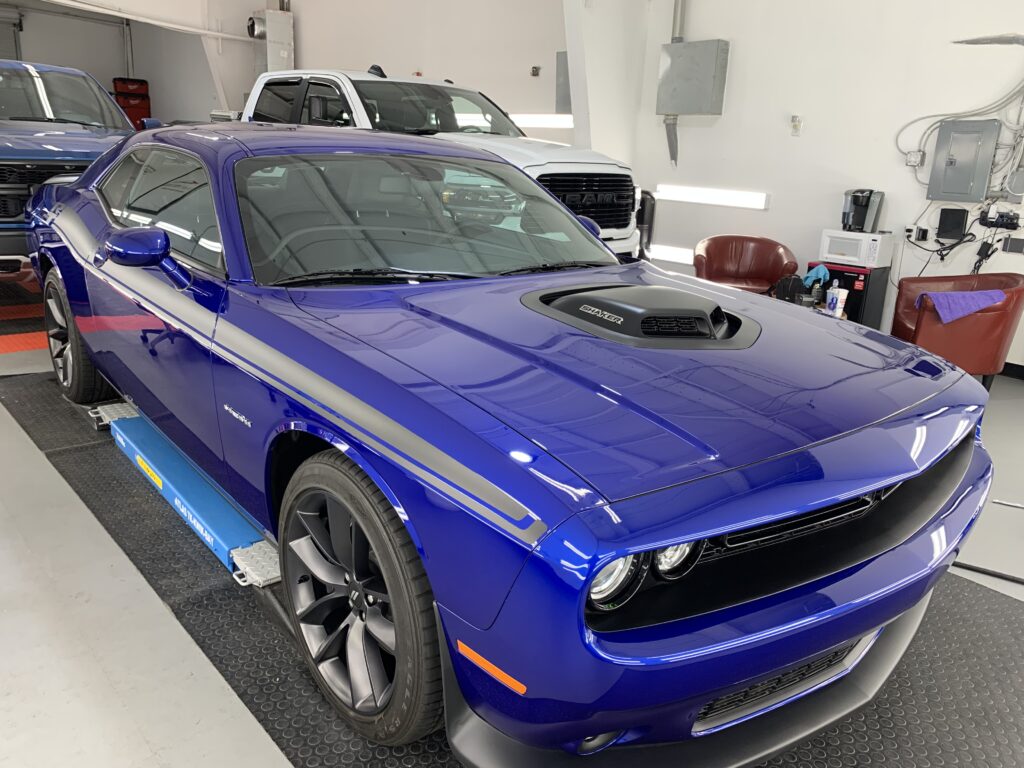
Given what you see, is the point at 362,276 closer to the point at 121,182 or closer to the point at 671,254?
the point at 121,182

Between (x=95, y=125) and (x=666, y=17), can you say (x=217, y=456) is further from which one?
(x=666, y=17)

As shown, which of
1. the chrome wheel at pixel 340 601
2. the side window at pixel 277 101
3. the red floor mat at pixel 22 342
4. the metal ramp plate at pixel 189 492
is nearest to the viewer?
the chrome wheel at pixel 340 601

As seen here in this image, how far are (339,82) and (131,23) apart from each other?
52.1 ft

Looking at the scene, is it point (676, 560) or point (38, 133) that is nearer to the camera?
point (676, 560)

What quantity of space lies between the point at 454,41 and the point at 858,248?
6137 millimetres

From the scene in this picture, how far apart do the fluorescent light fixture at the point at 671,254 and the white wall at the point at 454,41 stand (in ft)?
6.15

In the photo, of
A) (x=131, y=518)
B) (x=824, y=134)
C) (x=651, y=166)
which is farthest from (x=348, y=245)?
(x=651, y=166)

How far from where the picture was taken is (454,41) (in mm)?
9688

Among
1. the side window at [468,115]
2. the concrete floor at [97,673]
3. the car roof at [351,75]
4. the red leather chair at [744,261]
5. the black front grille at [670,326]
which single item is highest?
the car roof at [351,75]

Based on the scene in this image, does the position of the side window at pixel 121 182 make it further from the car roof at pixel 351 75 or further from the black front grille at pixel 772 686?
the car roof at pixel 351 75

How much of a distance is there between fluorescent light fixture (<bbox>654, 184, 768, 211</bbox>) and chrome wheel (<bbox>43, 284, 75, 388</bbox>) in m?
5.68

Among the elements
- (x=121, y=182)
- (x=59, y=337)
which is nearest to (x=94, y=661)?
(x=121, y=182)

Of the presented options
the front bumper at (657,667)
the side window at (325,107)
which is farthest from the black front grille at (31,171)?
the front bumper at (657,667)

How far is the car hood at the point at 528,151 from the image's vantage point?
5.18 metres
